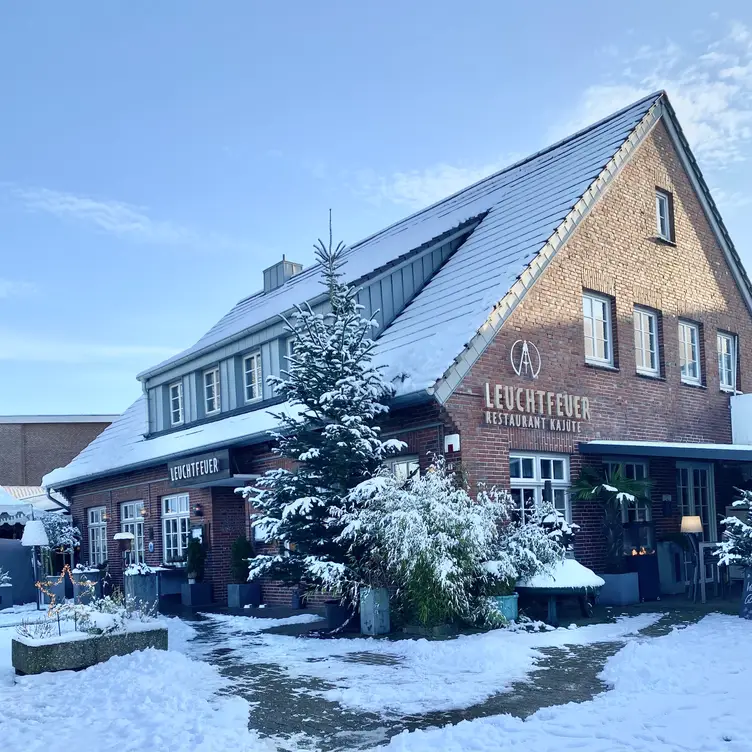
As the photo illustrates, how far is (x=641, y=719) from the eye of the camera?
22.8ft

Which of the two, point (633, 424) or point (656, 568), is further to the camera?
point (633, 424)

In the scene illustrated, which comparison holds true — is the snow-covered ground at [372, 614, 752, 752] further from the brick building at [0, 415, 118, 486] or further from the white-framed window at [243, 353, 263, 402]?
the brick building at [0, 415, 118, 486]

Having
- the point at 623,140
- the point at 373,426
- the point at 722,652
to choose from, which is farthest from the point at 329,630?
the point at 623,140

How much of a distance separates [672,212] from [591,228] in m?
3.16

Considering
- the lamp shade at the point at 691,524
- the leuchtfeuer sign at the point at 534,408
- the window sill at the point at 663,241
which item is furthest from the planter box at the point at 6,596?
the window sill at the point at 663,241

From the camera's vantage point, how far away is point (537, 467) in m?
14.5

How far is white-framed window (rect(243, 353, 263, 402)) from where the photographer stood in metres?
18.6

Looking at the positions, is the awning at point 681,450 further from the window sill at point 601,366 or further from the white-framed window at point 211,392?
the white-framed window at point 211,392

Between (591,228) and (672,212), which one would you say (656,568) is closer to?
(591,228)

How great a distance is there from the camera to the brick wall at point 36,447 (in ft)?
145

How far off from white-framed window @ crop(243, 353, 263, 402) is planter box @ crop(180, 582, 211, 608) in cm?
392

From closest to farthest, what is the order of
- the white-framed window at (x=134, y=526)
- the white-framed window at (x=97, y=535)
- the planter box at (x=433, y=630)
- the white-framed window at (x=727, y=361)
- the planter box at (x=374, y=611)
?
the planter box at (x=433, y=630), the planter box at (x=374, y=611), the white-framed window at (x=727, y=361), the white-framed window at (x=134, y=526), the white-framed window at (x=97, y=535)

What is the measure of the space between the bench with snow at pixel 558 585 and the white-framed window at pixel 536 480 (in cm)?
129

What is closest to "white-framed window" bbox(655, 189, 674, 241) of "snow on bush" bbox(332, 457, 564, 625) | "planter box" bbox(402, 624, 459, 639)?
"snow on bush" bbox(332, 457, 564, 625)
